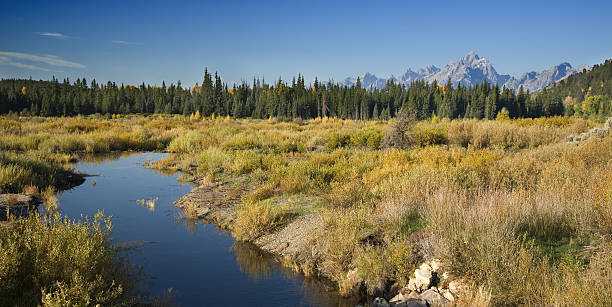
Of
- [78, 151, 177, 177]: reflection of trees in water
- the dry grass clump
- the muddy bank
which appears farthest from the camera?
[78, 151, 177, 177]: reflection of trees in water

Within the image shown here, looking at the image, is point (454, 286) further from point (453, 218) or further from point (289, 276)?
point (289, 276)

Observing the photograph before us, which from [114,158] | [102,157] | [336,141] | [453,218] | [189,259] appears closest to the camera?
[453,218]

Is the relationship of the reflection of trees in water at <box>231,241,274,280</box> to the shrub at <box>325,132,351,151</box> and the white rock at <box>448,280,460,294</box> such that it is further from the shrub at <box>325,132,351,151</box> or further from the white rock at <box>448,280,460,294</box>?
the shrub at <box>325,132,351,151</box>

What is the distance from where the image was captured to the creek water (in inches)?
247

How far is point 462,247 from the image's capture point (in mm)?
5570

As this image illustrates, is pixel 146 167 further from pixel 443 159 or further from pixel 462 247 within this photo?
pixel 462 247

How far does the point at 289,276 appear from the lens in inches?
277

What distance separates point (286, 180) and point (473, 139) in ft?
37.5

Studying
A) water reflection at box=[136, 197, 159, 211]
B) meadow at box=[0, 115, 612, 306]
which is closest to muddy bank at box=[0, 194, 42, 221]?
meadow at box=[0, 115, 612, 306]

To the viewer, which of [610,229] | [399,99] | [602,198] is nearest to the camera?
[610,229]

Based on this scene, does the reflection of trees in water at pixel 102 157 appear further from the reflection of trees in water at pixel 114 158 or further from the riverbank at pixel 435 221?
the riverbank at pixel 435 221

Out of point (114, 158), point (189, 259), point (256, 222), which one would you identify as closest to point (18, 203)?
point (189, 259)

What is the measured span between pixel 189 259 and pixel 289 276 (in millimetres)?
2201

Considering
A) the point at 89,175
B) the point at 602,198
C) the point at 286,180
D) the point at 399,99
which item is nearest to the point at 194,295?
the point at 286,180
